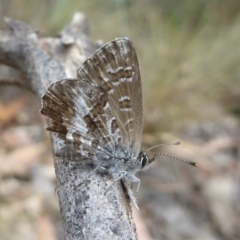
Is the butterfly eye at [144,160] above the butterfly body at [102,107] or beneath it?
beneath

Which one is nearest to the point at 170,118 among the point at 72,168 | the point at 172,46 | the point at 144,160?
the point at 172,46

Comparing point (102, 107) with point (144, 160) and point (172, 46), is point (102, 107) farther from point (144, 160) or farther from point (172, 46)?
point (172, 46)

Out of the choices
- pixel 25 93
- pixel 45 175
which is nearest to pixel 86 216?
pixel 45 175

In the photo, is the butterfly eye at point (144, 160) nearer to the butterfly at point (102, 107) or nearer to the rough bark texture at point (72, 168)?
the butterfly at point (102, 107)

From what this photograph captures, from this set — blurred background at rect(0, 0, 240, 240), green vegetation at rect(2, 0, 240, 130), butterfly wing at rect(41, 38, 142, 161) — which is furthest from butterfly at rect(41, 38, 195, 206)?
green vegetation at rect(2, 0, 240, 130)

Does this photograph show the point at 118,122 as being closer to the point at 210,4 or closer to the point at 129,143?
the point at 129,143

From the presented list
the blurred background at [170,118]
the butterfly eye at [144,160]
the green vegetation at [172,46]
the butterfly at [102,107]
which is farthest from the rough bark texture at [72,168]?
the green vegetation at [172,46]
